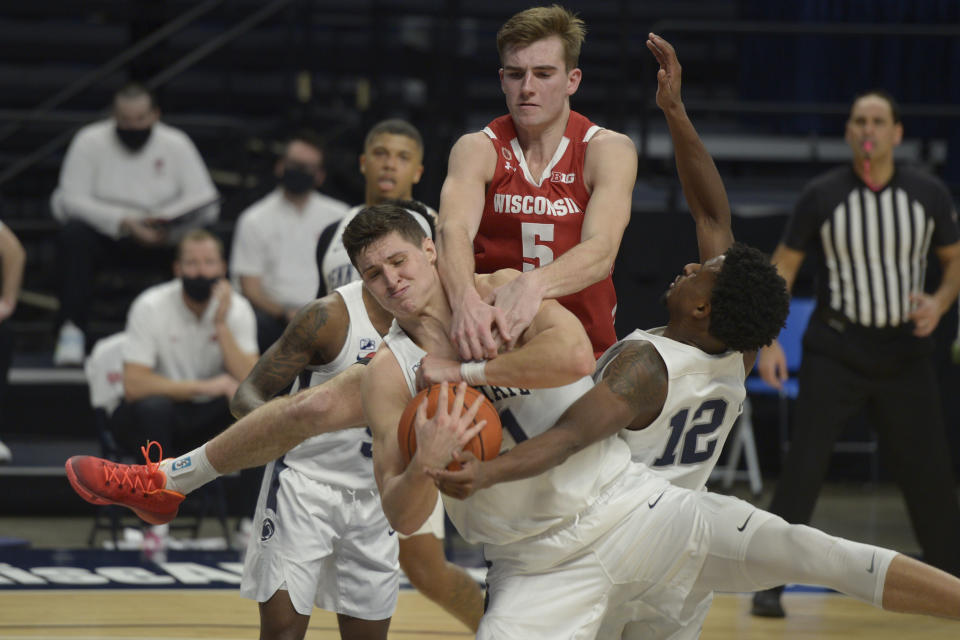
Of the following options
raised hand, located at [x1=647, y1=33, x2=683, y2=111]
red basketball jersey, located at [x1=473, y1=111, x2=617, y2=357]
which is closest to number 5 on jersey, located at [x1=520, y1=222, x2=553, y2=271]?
red basketball jersey, located at [x1=473, y1=111, x2=617, y2=357]

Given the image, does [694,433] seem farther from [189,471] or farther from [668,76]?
[189,471]

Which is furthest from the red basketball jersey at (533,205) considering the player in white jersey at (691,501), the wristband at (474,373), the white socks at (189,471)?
the white socks at (189,471)

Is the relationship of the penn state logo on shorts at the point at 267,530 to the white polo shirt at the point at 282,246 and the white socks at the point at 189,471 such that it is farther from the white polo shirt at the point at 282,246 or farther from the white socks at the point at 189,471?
the white polo shirt at the point at 282,246

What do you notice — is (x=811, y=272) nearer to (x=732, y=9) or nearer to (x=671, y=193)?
(x=671, y=193)

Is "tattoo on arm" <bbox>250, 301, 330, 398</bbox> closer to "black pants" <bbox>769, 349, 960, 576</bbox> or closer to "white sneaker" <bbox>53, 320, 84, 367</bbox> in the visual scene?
"black pants" <bbox>769, 349, 960, 576</bbox>

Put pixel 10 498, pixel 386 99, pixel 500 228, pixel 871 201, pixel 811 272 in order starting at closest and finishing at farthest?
1. pixel 500 228
2. pixel 871 201
3. pixel 10 498
4. pixel 811 272
5. pixel 386 99

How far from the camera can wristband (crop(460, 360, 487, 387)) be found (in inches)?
127

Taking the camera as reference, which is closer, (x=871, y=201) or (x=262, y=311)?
(x=871, y=201)

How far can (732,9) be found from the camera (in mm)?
11273

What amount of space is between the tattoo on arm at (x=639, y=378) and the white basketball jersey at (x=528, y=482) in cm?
11

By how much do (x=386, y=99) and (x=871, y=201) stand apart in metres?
4.04

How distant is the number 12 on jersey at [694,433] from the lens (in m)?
3.62

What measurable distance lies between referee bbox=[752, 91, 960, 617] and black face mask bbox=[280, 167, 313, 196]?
2982 mm

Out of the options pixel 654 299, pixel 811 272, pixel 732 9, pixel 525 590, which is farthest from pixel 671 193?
pixel 525 590
